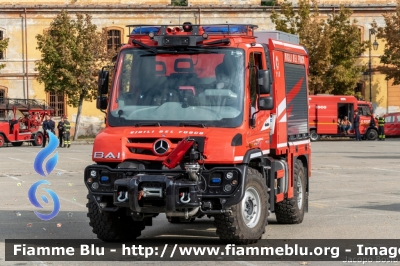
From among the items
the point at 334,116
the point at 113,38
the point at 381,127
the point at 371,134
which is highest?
the point at 113,38

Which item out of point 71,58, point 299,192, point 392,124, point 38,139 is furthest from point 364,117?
point 299,192

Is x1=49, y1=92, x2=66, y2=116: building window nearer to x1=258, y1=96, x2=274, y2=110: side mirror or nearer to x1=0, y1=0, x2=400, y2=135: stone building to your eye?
x1=0, y1=0, x2=400, y2=135: stone building

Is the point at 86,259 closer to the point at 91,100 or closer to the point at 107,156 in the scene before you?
the point at 107,156

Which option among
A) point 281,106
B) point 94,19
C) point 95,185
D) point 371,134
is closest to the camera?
point 95,185

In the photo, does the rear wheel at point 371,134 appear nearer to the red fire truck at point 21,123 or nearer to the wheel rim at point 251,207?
the red fire truck at point 21,123

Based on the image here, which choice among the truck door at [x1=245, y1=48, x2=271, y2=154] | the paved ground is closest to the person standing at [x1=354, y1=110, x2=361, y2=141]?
the paved ground

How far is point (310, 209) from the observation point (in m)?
17.5

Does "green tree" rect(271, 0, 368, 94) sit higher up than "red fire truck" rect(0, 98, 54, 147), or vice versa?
"green tree" rect(271, 0, 368, 94)

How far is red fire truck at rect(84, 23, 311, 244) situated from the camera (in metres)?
11.6

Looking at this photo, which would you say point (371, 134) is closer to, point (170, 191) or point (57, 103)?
point (57, 103)

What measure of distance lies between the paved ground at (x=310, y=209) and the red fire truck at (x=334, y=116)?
25.2 meters

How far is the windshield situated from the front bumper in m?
0.86

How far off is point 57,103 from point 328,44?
1994 cm

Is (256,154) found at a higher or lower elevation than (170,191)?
higher
